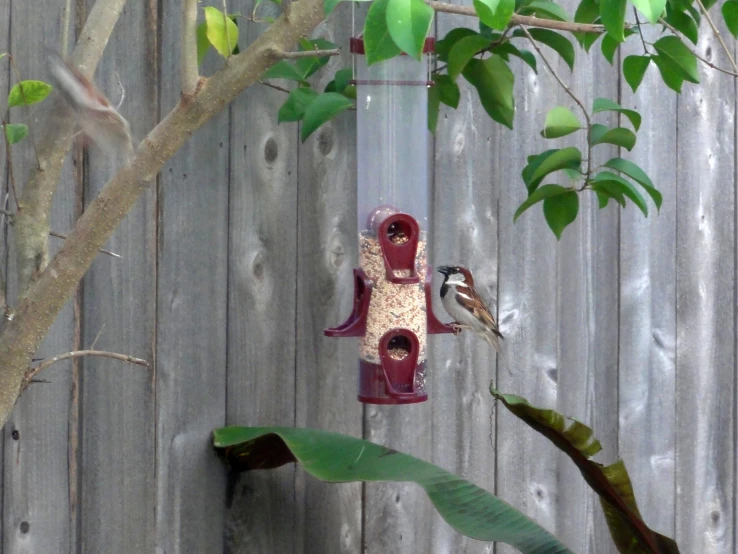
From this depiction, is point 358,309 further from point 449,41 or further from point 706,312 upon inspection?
point 706,312

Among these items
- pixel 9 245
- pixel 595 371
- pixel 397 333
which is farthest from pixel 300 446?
pixel 595 371

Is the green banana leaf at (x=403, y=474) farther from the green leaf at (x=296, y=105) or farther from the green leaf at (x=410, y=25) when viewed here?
the green leaf at (x=410, y=25)

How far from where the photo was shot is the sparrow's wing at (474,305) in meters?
2.51

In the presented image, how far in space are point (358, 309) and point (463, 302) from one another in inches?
16.2

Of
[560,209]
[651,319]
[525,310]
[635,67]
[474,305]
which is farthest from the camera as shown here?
[651,319]

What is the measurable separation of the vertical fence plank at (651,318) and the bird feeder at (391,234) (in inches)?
39.6

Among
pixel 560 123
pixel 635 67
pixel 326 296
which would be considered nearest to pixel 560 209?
pixel 560 123

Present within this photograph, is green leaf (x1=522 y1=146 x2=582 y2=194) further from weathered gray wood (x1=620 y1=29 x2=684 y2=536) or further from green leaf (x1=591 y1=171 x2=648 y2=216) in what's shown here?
weathered gray wood (x1=620 y1=29 x2=684 y2=536)

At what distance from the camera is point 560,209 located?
2.30 metres

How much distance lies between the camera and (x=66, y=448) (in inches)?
79.4

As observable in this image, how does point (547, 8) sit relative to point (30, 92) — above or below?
above

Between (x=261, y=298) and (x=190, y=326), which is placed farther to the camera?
(x=261, y=298)

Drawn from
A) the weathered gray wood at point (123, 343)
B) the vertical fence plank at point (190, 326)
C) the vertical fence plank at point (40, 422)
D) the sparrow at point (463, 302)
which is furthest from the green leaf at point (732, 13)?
the vertical fence plank at point (40, 422)

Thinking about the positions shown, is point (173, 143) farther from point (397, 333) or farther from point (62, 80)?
point (397, 333)
